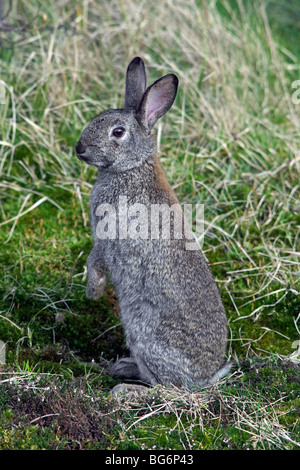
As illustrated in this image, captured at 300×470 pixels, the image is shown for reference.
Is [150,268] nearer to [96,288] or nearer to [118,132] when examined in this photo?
[96,288]

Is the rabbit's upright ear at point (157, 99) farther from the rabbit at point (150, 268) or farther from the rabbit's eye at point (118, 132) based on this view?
the rabbit's eye at point (118, 132)

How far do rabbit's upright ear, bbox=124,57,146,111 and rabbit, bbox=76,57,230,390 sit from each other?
13 cm

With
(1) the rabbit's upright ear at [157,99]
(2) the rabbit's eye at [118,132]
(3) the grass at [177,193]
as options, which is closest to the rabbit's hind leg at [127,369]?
(3) the grass at [177,193]

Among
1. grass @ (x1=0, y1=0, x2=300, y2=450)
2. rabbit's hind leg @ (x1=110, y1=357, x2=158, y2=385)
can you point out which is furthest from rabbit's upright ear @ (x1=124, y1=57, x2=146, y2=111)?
rabbit's hind leg @ (x1=110, y1=357, x2=158, y2=385)

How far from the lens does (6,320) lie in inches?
219

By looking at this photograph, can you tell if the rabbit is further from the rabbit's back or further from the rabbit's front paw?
the rabbit's front paw

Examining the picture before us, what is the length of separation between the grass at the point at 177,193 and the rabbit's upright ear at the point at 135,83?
5.53ft

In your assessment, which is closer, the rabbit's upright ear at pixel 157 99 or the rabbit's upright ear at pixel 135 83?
the rabbit's upright ear at pixel 157 99

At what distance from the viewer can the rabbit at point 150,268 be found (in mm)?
4895

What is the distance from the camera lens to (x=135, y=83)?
5309mm

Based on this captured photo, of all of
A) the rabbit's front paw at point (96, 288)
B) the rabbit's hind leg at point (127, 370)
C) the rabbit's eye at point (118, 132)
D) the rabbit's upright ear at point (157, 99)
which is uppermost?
the rabbit's upright ear at point (157, 99)

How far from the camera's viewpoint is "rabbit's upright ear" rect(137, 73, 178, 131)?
5020mm

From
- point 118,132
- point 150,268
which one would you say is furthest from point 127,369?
point 118,132

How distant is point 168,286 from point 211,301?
15.0 inches
